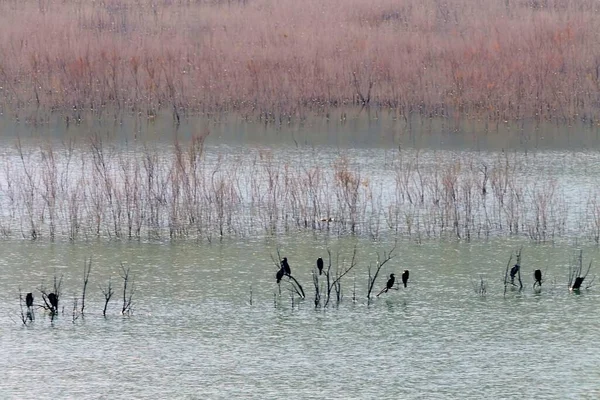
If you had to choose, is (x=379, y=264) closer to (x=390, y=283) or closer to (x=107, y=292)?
(x=390, y=283)

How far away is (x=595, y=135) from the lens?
10.1 m

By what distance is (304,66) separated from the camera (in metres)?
11.8

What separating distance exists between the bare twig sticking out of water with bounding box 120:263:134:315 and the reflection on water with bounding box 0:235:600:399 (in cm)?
5

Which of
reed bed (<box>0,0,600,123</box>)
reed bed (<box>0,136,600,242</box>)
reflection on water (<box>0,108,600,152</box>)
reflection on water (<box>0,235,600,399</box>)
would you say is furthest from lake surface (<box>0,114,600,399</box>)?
reed bed (<box>0,0,600,123</box>)

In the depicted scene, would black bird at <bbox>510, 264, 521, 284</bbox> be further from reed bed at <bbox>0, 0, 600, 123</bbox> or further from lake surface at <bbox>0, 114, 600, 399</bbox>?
reed bed at <bbox>0, 0, 600, 123</bbox>

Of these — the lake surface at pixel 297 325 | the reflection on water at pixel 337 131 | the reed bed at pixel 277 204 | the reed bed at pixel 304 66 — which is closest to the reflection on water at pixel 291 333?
the lake surface at pixel 297 325

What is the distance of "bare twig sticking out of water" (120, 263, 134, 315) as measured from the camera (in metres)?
4.95

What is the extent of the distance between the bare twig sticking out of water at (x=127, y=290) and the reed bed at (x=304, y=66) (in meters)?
5.34

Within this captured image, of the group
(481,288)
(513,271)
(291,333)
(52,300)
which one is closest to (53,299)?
(52,300)

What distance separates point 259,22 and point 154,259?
318 inches

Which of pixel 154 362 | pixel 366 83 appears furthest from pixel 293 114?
pixel 154 362

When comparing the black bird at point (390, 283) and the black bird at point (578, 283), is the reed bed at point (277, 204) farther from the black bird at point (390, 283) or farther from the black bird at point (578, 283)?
the black bird at point (390, 283)

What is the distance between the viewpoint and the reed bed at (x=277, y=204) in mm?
6484

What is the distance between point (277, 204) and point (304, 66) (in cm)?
497
